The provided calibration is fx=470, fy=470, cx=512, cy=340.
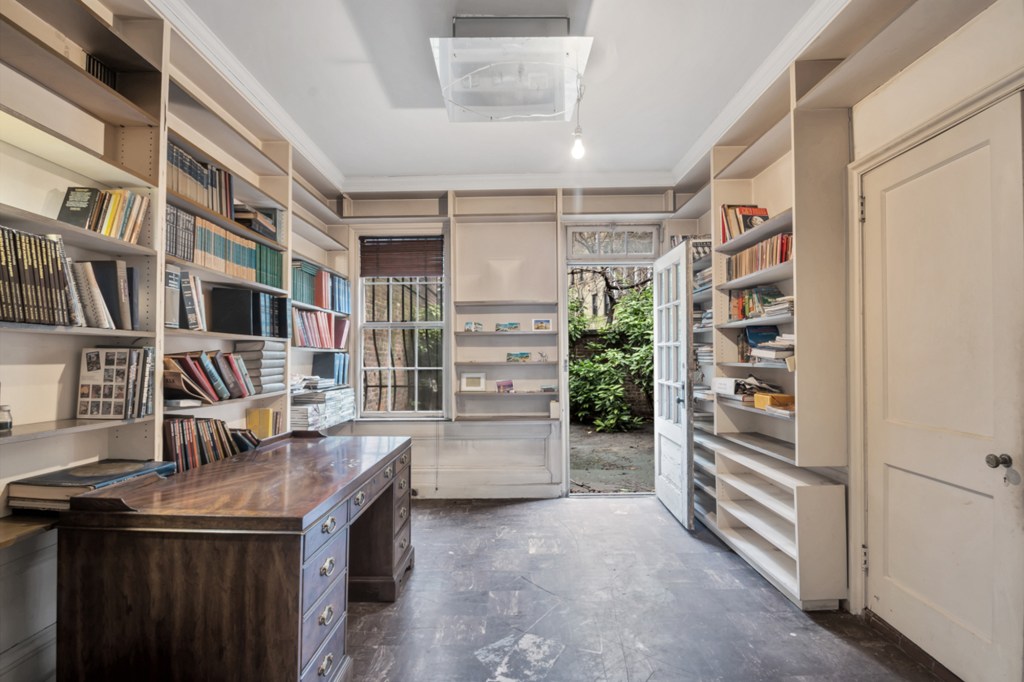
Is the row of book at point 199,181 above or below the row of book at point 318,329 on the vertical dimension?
above

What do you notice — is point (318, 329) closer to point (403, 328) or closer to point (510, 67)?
point (403, 328)

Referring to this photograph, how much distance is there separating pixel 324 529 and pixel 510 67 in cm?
228

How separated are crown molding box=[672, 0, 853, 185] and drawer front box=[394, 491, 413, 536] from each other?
310 cm

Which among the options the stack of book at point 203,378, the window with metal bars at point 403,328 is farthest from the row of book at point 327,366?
the stack of book at point 203,378

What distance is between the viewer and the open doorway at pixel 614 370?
24.4 ft

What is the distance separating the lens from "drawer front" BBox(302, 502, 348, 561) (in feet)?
4.78

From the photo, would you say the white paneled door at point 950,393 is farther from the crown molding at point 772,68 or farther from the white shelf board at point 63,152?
the white shelf board at point 63,152

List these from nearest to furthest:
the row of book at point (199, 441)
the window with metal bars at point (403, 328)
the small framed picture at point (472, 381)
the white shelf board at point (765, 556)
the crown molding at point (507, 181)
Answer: the row of book at point (199, 441) → the white shelf board at point (765, 556) → the crown molding at point (507, 181) → the small framed picture at point (472, 381) → the window with metal bars at point (403, 328)

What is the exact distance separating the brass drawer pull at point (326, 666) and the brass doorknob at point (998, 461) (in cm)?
247

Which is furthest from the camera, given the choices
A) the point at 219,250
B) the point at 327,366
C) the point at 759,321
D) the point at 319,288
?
the point at 327,366

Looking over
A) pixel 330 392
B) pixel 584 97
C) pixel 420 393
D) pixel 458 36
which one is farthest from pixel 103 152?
pixel 420 393

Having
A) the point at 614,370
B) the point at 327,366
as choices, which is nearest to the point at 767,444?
the point at 327,366

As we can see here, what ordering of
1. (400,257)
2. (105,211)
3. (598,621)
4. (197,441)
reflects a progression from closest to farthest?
(105,211)
(197,441)
(598,621)
(400,257)

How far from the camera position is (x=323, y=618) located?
5.21ft
